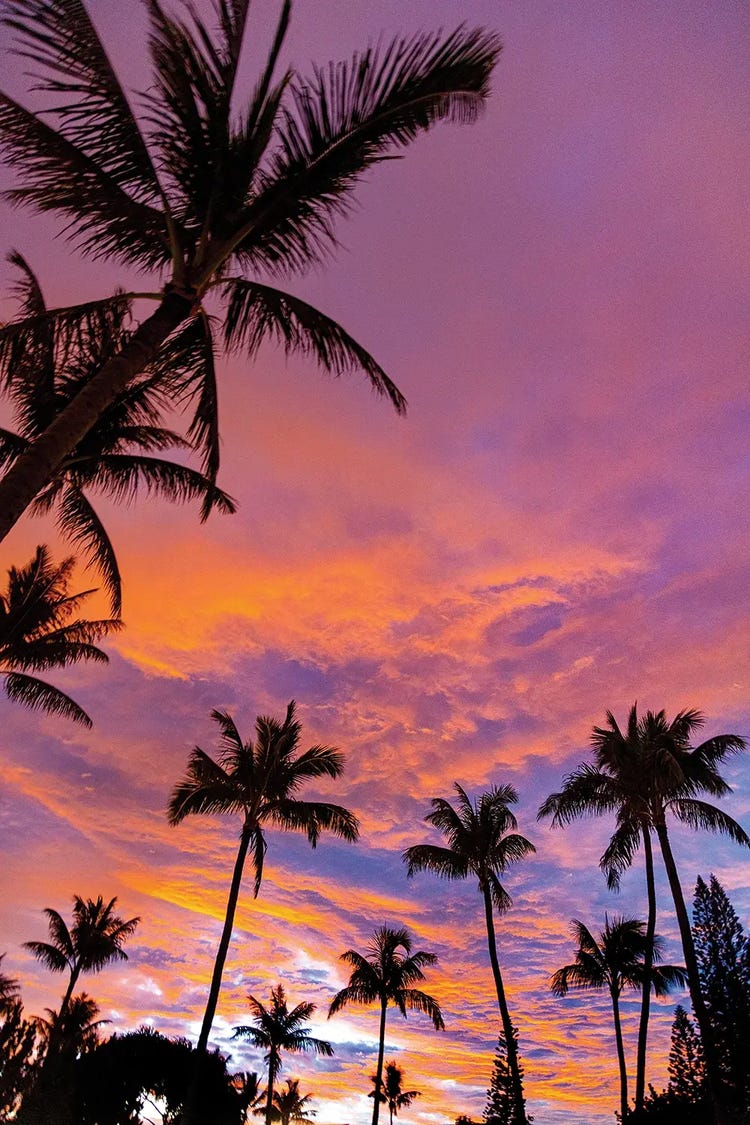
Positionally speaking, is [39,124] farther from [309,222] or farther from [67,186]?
[309,222]

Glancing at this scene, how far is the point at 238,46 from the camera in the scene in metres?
5.67

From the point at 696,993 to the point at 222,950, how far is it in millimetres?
13012

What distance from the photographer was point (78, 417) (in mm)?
4980

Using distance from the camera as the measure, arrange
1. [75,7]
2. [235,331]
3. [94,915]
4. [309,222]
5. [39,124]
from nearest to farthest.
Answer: [75,7] < [39,124] < [309,222] < [235,331] < [94,915]

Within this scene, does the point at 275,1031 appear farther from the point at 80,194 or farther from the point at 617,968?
the point at 80,194

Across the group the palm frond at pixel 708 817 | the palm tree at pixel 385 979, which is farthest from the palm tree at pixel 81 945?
the palm frond at pixel 708 817

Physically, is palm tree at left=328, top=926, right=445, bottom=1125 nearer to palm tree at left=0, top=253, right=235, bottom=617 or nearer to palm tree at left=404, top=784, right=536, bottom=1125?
palm tree at left=404, top=784, right=536, bottom=1125

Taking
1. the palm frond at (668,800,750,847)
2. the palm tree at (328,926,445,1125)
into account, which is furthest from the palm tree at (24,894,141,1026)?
the palm frond at (668,800,750,847)

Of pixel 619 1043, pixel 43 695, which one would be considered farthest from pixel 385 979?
pixel 43 695

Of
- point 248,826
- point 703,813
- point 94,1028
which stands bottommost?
point 94,1028

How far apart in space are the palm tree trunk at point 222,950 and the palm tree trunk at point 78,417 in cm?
1668

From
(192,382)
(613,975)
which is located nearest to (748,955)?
(613,975)

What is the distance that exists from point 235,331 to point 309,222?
1374mm

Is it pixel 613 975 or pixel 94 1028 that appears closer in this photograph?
pixel 613 975
